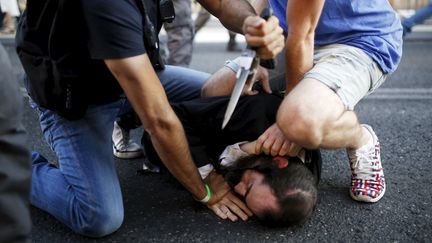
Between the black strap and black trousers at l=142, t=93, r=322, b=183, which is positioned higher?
the black strap

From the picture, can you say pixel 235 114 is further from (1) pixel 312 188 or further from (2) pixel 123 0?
(2) pixel 123 0

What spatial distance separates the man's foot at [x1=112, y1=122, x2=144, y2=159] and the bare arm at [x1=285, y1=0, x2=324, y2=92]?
0.94m

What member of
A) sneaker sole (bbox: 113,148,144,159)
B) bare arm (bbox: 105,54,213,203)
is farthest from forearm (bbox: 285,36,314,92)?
sneaker sole (bbox: 113,148,144,159)

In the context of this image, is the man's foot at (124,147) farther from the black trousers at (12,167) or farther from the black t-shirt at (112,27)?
the black trousers at (12,167)

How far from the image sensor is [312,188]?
1727 millimetres

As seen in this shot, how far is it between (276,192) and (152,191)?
641mm

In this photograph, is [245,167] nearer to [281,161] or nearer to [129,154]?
[281,161]

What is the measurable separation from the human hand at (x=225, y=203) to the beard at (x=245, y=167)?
3cm

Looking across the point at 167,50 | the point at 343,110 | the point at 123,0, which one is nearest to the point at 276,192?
the point at 343,110

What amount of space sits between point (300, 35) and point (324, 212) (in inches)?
27.8

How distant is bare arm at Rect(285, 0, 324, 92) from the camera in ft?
5.64

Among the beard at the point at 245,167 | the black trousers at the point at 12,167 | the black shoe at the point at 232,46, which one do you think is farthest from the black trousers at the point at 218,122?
the black shoe at the point at 232,46

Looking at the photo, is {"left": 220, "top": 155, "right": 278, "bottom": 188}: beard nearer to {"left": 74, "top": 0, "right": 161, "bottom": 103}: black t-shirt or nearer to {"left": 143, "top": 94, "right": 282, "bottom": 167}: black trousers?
{"left": 143, "top": 94, "right": 282, "bottom": 167}: black trousers

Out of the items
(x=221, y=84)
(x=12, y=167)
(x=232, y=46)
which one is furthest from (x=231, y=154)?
(x=232, y=46)
